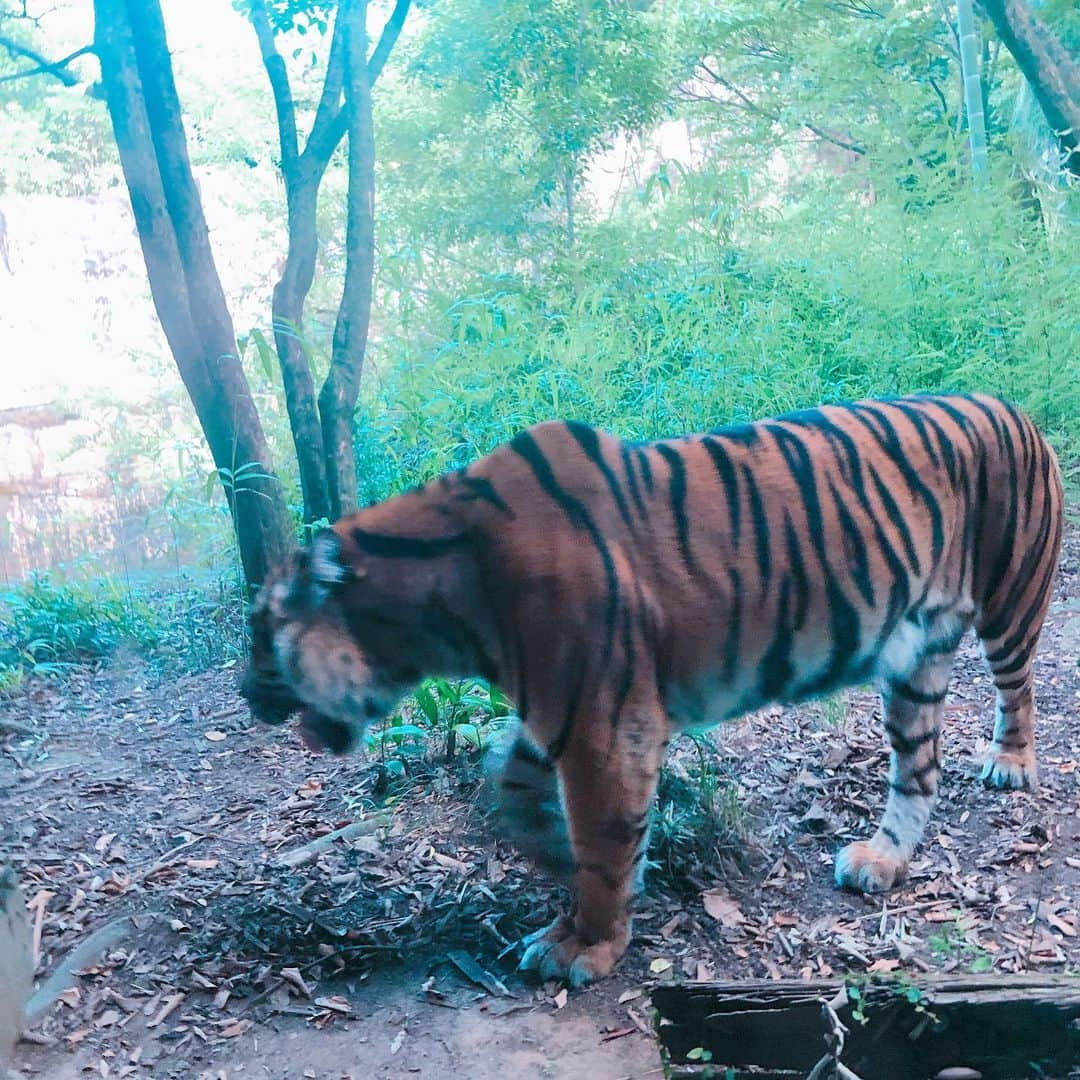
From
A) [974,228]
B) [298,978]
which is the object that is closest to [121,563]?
[298,978]

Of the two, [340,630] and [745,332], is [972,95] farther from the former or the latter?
[340,630]

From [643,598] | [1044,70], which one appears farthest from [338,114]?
[1044,70]

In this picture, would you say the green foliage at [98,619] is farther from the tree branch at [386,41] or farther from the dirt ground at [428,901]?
the tree branch at [386,41]

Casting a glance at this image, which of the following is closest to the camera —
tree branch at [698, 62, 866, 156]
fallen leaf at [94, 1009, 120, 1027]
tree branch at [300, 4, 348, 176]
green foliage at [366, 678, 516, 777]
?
fallen leaf at [94, 1009, 120, 1027]

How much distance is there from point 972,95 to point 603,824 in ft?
16.5

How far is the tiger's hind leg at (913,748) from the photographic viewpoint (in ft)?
9.03

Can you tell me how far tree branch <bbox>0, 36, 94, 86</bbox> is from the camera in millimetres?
3936

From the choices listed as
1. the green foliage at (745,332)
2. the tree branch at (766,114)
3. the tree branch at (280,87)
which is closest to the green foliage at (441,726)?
the green foliage at (745,332)

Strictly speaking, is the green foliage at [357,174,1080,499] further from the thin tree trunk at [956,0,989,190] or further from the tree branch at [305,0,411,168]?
the tree branch at [305,0,411,168]

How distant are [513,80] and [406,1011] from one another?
12.9ft

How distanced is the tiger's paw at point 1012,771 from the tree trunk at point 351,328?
8.71 feet

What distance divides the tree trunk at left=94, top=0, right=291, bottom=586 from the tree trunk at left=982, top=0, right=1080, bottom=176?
501 centimetres

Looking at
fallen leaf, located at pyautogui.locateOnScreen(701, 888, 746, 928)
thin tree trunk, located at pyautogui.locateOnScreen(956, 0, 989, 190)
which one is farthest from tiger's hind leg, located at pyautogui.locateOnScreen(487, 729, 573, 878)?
thin tree trunk, located at pyautogui.locateOnScreen(956, 0, 989, 190)

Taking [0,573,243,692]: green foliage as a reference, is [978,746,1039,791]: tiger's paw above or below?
below
